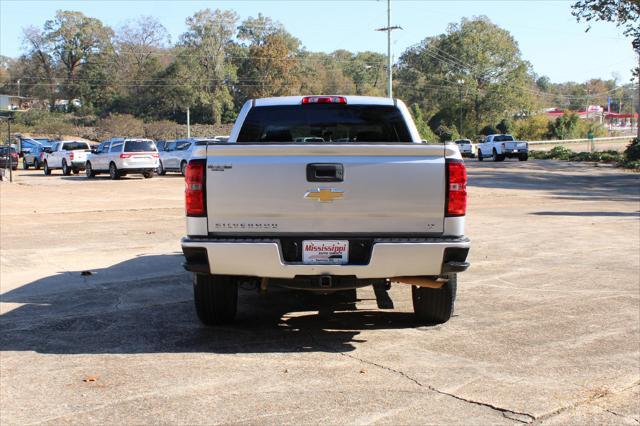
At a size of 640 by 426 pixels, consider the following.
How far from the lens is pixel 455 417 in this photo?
4.81 meters

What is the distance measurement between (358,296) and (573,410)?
4.01 metres

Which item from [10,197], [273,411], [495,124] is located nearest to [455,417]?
[273,411]

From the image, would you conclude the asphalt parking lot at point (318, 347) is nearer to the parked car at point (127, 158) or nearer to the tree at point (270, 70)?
the parked car at point (127, 158)

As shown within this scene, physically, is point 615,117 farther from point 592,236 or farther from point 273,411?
point 273,411

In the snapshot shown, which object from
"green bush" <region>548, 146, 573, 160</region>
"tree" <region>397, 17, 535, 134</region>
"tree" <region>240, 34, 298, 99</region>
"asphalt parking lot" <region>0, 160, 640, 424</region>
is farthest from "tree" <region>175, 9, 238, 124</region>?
"asphalt parking lot" <region>0, 160, 640, 424</region>

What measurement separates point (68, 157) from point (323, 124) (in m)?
34.1

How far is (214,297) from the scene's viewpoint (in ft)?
22.8

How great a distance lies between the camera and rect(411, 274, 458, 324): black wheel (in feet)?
23.1

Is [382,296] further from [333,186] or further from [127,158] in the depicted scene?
[127,158]

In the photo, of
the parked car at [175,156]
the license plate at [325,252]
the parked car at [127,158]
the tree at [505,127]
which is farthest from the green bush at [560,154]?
the license plate at [325,252]

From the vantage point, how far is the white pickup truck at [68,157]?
39906 mm

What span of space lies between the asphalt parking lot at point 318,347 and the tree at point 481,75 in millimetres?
88990

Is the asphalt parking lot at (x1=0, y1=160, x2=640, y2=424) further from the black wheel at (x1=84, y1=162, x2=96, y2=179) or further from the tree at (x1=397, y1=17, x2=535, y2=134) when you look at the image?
the tree at (x1=397, y1=17, x2=535, y2=134)

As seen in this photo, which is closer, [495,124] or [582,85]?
[495,124]
